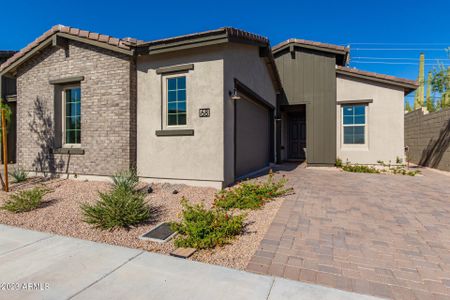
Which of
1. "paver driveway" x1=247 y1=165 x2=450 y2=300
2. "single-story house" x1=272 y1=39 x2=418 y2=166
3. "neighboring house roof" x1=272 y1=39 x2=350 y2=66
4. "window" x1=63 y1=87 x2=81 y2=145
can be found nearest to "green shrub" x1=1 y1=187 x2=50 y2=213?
"window" x1=63 y1=87 x2=81 y2=145

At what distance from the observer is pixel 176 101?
277 inches

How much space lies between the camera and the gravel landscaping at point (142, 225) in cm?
337

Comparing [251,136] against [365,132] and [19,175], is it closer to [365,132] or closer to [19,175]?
[365,132]

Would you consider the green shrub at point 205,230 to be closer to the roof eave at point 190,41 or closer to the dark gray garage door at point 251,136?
the dark gray garage door at point 251,136

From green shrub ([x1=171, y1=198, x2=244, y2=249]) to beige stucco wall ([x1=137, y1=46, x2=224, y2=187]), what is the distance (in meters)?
2.51

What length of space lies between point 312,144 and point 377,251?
353 inches

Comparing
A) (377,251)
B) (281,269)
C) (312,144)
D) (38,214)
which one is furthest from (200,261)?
(312,144)

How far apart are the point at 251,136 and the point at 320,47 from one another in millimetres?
5899

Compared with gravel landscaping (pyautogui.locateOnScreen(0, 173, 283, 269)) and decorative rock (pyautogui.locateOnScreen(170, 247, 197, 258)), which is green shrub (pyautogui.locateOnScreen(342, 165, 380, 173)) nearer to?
gravel landscaping (pyautogui.locateOnScreen(0, 173, 283, 269))

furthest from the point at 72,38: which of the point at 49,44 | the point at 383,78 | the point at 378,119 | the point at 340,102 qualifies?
the point at 378,119

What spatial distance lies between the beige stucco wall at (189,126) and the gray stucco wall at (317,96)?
6.91m

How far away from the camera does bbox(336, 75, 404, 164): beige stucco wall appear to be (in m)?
10.9

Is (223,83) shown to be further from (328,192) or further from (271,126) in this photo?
(271,126)

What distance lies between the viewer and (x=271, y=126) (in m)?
12.2
